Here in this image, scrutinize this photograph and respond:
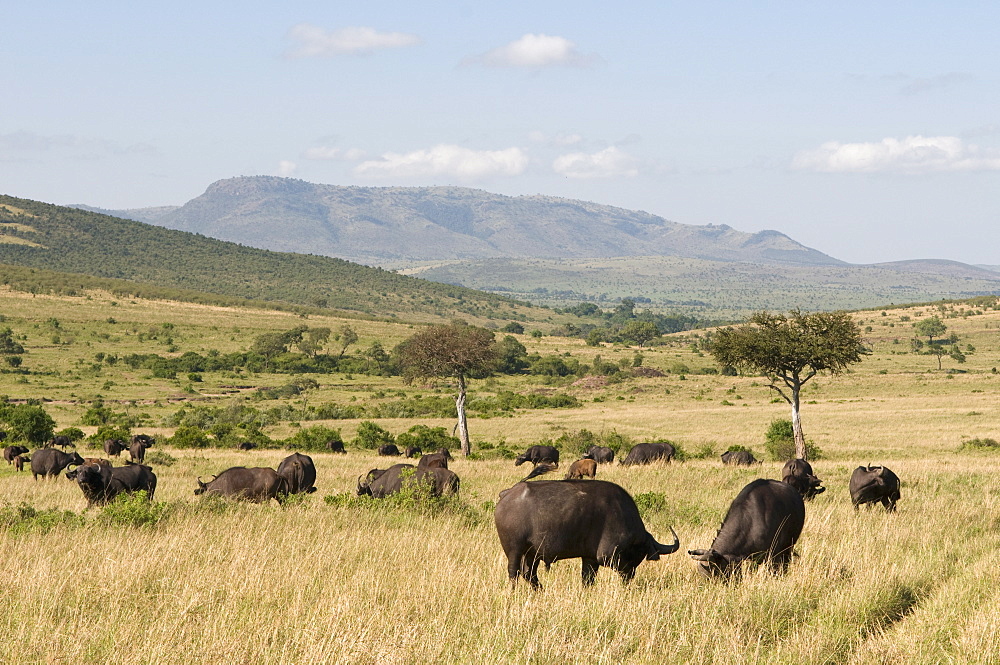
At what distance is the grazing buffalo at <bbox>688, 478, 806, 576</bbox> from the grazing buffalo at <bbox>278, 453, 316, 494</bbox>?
438 inches

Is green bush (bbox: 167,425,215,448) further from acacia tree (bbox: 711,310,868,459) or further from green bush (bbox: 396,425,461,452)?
acacia tree (bbox: 711,310,868,459)

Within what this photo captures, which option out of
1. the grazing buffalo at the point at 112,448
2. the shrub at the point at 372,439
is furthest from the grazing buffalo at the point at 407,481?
the shrub at the point at 372,439

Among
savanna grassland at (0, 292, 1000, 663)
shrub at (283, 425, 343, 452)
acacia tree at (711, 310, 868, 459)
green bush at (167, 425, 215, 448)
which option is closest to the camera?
savanna grassland at (0, 292, 1000, 663)

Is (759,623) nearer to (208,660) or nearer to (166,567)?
(208,660)

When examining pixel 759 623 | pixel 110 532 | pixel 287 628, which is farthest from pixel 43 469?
pixel 759 623

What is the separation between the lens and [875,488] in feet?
52.2

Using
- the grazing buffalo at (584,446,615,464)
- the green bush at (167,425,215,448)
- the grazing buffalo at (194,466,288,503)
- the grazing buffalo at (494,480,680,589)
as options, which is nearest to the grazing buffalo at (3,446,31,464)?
the green bush at (167,425,215,448)

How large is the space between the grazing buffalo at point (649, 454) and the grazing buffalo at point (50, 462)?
17.2 m

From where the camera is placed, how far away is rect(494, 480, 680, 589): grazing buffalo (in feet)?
29.8

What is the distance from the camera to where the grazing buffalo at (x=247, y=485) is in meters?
16.9

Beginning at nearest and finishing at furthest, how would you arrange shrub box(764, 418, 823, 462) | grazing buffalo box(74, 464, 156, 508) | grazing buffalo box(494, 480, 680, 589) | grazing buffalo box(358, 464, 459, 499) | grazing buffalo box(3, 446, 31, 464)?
grazing buffalo box(494, 480, 680, 589), grazing buffalo box(358, 464, 459, 499), grazing buffalo box(74, 464, 156, 508), grazing buffalo box(3, 446, 31, 464), shrub box(764, 418, 823, 462)

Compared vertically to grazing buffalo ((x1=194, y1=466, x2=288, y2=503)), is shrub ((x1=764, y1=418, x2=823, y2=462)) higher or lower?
lower

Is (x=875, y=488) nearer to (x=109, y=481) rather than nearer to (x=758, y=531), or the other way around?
(x=758, y=531)

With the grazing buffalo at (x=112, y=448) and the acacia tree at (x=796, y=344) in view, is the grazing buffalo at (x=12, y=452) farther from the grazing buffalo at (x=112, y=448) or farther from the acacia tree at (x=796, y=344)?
the acacia tree at (x=796, y=344)
